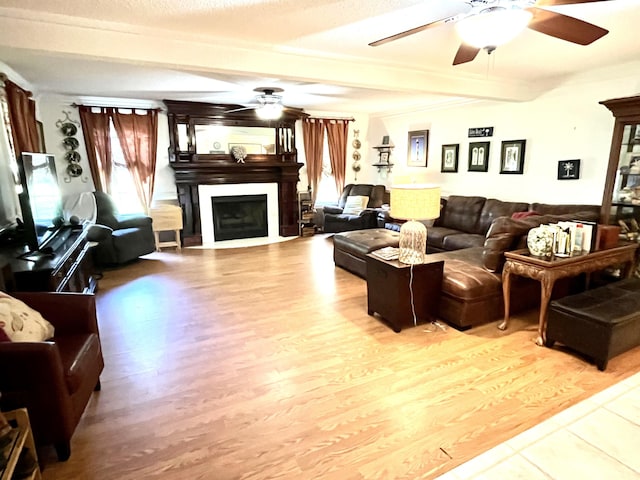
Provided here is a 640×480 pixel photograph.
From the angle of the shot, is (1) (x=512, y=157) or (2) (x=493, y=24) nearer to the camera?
(2) (x=493, y=24)

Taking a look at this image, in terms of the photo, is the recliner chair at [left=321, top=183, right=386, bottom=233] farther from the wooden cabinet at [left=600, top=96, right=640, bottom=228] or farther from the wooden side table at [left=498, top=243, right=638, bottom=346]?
the wooden side table at [left=498, top=243, right=638, bottom=346]

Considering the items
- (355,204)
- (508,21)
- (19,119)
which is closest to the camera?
(508,21)

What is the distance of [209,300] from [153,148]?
3.27 meters

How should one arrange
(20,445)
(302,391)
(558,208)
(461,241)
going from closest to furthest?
(20,445) → (302,391) → (558,208) → (461,241)

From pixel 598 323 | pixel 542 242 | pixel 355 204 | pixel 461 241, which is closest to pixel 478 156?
pixel 461 241

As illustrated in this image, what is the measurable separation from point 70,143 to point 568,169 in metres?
6.80

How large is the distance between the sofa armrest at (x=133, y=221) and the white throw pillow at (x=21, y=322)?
3461 mm

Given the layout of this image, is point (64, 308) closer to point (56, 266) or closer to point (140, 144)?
point (56, 266)

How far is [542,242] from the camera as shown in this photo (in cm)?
281

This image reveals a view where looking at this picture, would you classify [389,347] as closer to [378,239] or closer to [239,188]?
[378,239]

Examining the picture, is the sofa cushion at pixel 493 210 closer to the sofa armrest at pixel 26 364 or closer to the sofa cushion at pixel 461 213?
the sofa cushion at pixel 461 213

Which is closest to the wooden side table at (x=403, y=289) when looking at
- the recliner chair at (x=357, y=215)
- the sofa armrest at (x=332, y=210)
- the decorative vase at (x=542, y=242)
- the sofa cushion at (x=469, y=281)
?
the sofa cushion at (x=469, y=281)

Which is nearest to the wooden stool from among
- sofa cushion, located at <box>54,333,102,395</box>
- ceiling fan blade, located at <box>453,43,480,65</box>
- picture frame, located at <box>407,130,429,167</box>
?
sofa cushion, located at <box>54,333,102,395</box>

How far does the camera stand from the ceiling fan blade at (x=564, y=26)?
1912mm
